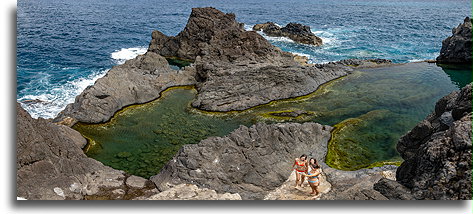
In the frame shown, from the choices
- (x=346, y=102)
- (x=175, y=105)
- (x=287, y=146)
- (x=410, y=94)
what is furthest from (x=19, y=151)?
(x=410, y=94)

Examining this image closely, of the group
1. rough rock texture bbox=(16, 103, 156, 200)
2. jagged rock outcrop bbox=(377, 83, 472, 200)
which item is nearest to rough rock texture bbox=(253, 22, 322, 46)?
jagged rock outcrop bbox=(377, 83, 472, 200)

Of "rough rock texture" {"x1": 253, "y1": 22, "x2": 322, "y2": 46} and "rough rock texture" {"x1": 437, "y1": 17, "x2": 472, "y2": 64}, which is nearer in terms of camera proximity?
"rough rock texture" {"x1": 437, "y1": 17, "x2": 472, "y2": 64}

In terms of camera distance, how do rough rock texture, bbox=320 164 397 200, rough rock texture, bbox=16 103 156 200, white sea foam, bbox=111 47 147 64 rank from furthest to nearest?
white sea foam, bbox=111 47 147 64 → rough rock texture, bbox=16 103 156 200 → rough rock texture, bbox=320 164 397 200

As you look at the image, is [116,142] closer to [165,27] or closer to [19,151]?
[19,151]

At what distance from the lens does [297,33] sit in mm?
61656

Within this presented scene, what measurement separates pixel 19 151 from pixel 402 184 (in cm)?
1289

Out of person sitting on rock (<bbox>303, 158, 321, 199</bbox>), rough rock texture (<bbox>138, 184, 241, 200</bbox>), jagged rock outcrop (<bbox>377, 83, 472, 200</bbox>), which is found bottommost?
rough rock texture (<bbox>138, 184, 241, 200</bbox>)

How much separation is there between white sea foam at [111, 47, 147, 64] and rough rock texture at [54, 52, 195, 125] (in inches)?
369

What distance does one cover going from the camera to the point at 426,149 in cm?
1025

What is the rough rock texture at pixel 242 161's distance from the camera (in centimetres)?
1564

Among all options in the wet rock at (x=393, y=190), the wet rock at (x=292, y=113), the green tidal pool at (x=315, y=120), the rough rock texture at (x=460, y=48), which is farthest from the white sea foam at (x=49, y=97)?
the rough rock texture at (x=460, y=48)

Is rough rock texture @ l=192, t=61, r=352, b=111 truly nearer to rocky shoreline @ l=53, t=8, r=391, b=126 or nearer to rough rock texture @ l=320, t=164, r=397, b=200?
rocky shoreline @ l=53, t=8, r=391, b=126

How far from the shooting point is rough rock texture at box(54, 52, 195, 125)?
25375mm

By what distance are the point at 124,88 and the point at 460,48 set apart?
127ft
